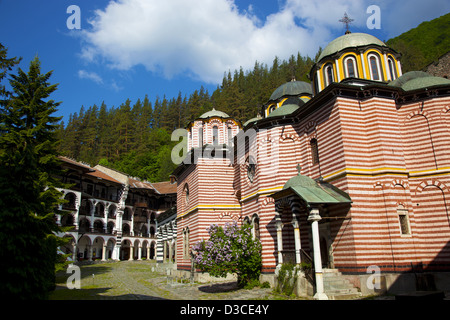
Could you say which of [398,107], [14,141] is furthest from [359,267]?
[14,141]

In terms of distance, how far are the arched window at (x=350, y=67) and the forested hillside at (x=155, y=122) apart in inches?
1370

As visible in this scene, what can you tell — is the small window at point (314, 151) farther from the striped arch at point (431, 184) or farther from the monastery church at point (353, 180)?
the striped arch at point (431, 184)

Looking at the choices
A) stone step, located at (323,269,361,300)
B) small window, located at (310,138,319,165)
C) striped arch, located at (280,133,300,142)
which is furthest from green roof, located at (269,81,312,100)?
stone step, located at (323,269,361,300)

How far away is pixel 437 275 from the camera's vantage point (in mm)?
12516

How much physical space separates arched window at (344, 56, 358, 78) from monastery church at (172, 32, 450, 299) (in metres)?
0.06

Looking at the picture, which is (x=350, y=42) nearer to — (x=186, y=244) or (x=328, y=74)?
(x=328, y=74)

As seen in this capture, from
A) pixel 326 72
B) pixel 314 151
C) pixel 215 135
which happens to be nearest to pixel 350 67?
pixel 326 72

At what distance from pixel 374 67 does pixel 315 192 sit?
29.0ft

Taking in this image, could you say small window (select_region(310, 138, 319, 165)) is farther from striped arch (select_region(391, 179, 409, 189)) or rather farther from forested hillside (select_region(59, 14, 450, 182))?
forested hillside (select_region(59, 14, 450, 182))

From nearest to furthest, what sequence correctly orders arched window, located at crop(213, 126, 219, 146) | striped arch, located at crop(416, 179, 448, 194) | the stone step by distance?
the stone step
striped arch, located at crop(416, 179, 448, 194)
arched window, located at crop(213, 126, 219, 146)

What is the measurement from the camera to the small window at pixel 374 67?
17.3m

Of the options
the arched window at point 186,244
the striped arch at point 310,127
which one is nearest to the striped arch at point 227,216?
the arched window at point 186,244

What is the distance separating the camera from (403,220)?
13.1 m

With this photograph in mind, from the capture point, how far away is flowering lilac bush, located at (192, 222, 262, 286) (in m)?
15.6
